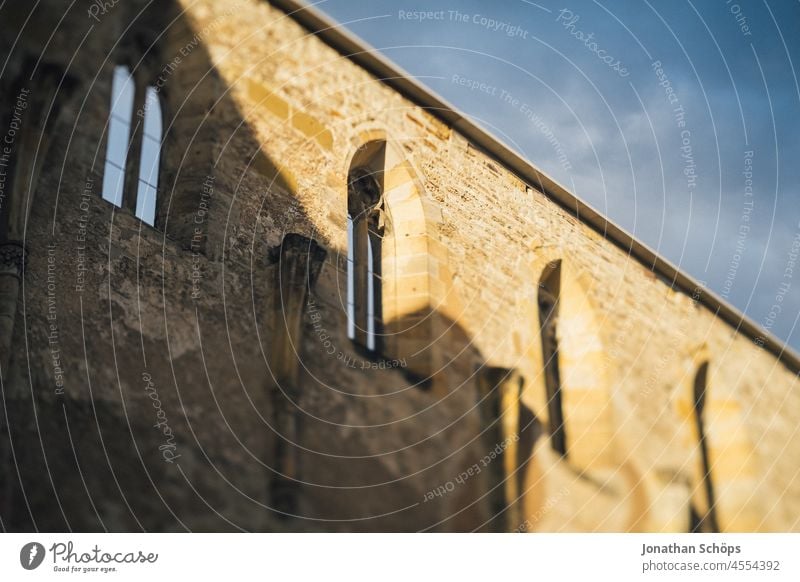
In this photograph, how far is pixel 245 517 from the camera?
589cm

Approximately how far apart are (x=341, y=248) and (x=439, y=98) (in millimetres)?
2079

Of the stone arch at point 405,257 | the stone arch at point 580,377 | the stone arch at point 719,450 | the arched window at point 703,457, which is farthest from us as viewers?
the stone arch at point 719,450

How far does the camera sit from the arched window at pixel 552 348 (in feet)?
30.7

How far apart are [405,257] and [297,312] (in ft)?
5.96

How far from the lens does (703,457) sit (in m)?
11.1

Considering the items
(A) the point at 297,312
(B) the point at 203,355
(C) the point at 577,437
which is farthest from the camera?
(C) the point at 577,437

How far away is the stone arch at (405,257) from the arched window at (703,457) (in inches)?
154

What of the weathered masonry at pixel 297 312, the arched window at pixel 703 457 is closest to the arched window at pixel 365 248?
the weathered masonry at pixel 297 312

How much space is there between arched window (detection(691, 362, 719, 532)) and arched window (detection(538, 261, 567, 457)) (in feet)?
5.92

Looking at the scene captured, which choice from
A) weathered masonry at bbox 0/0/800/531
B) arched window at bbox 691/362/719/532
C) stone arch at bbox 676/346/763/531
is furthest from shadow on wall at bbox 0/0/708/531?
stone arch at bbox 676/346/763/531
